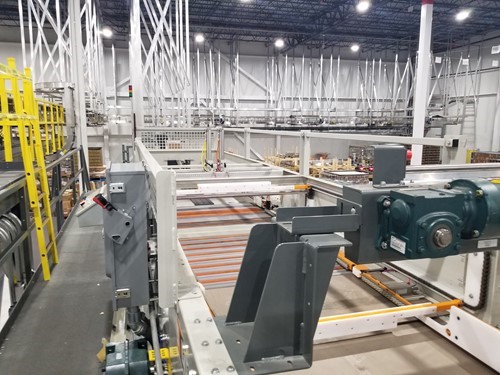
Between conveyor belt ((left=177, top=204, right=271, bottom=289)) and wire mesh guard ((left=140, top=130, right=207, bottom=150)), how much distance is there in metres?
1.68

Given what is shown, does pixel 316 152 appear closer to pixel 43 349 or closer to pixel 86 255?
pixel 86 255

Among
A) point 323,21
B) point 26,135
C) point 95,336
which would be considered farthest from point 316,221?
point 323,21

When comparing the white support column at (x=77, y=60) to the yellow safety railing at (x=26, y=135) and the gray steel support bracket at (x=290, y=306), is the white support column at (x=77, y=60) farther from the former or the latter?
the gray steel support bracket at (x=290, y=306)

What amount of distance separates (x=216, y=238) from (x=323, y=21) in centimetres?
1133

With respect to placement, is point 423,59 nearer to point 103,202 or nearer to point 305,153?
point 305,153

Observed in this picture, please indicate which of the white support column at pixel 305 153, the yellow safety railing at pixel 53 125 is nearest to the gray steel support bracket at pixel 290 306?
the white support column at pixel 305 153

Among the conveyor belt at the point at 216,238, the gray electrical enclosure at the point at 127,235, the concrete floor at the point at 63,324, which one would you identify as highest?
the gray electrical enclosure at the point at 127,235

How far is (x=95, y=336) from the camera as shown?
2.62m

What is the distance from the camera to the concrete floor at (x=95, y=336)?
4.85 ft

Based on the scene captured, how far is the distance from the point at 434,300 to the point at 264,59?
1338 centimetres

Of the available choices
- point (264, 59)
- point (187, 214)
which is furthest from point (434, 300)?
point (264, 59)

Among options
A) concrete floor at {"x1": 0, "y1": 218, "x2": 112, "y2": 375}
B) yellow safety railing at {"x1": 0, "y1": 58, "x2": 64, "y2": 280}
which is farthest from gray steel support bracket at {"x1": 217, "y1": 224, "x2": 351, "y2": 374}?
yellow safety railing at {"x1": 0, "y1": 58, "x2": 64, "y2": 280}

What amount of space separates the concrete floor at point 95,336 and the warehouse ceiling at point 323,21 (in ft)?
27.8

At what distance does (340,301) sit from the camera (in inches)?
74.5
